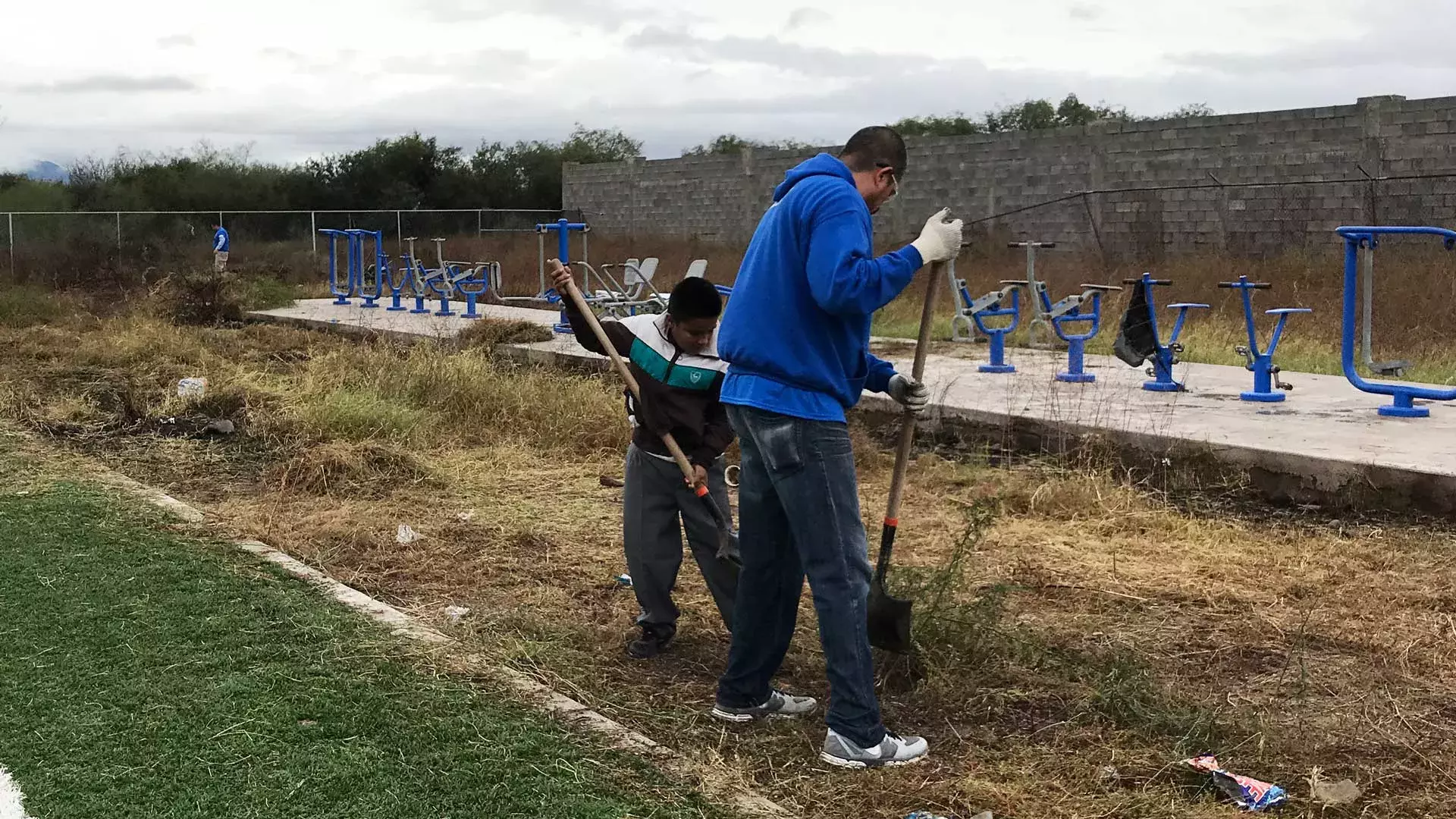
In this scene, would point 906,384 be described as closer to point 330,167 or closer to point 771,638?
point 771,638

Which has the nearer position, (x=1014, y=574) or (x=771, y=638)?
(x=771, y=638)

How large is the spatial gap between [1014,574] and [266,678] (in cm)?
306

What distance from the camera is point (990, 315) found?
12109 mm

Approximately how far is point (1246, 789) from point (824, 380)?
150 cm

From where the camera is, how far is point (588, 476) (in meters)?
8.05

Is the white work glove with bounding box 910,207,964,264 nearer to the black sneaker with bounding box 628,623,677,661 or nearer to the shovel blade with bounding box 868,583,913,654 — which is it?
the shovel blade with bounding box 868,583,913,654

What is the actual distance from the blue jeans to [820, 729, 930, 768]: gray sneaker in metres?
0.02

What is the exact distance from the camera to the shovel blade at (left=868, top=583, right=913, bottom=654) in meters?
4.03

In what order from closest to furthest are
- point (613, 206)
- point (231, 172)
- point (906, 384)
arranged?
point (906, 384), point (613, 206), point (231, 172)

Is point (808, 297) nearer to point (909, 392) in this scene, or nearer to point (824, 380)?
point (824, 380)

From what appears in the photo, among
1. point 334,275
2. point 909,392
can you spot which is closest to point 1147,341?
point 909,392

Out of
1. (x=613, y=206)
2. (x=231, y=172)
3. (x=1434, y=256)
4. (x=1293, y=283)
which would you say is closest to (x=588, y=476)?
(x=1293, y=283)

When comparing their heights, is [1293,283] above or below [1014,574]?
above

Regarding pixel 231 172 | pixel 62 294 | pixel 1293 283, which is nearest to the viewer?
pixel 1293 283
